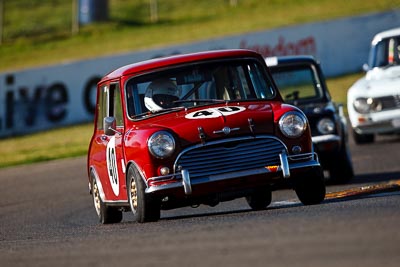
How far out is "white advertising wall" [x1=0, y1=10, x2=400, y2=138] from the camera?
89.7ft

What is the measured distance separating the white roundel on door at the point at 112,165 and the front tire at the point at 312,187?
1.64 metres

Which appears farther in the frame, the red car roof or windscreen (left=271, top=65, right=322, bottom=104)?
windscreen (left=271, top=65, right=322, bottom=104)

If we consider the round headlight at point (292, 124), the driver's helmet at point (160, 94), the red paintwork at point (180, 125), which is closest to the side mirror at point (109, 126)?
the red paintwork at point (180, 125)

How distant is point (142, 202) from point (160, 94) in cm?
119

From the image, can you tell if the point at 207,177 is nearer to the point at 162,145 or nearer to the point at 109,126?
the point at 162,145

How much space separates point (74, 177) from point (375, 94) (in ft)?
15.6

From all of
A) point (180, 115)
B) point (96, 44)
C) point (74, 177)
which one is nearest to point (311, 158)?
point (180, 115)

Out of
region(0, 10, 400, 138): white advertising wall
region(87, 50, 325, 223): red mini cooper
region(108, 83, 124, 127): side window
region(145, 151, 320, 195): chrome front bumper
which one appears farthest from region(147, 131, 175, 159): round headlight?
region(0, 10, 400, 138): white advertising wall

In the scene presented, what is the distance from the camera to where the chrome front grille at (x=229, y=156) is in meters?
9.59

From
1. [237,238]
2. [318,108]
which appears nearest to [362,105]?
[318,108]

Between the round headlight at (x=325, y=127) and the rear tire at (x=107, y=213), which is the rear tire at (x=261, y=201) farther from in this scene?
the round headlight at (x=325, y=127)

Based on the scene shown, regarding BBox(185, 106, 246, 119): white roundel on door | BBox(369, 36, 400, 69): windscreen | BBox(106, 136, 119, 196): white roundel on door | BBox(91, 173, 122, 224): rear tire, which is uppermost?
BBox(185, 106, 246, 119): white roundel on door

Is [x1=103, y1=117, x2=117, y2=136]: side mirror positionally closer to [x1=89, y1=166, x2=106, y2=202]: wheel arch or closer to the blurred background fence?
[x1=89, y1=166, x2=106, y2=202]: wheel arch

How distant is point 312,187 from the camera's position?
33.3ft
